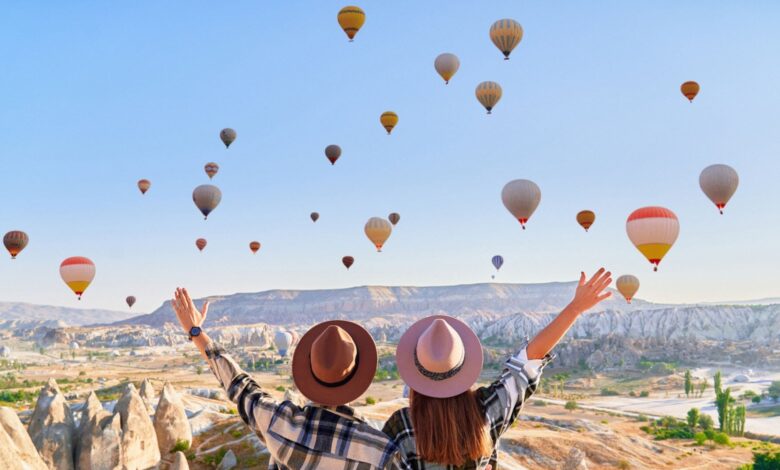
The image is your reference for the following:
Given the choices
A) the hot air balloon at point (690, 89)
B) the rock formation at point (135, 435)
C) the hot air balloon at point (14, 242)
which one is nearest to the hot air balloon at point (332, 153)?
the hot air balloon at point (14, 242)

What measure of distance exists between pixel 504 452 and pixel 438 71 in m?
19.5

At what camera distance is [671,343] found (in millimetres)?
91938

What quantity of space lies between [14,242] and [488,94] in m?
26.6

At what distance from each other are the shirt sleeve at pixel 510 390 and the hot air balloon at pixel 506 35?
2800 cm

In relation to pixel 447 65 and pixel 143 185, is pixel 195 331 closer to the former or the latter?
pixel 447 65

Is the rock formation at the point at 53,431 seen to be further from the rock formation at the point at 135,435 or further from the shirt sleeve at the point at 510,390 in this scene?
the shirt sleeve at the point at 510,390

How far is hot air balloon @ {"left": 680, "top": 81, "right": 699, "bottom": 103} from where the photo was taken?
3488cm

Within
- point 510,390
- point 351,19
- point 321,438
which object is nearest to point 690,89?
point 351,19

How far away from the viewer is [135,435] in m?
19.4

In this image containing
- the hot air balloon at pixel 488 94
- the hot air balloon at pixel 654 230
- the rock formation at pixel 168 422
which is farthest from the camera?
the hot air balloon at pixel 488 94

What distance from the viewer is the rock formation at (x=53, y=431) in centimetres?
1814

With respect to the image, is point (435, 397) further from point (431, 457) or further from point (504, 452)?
point (504, 452)

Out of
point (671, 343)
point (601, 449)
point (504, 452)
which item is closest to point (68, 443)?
point (504, 452)

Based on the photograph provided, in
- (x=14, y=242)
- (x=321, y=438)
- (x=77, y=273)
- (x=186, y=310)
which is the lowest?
(x=321, y=438)
